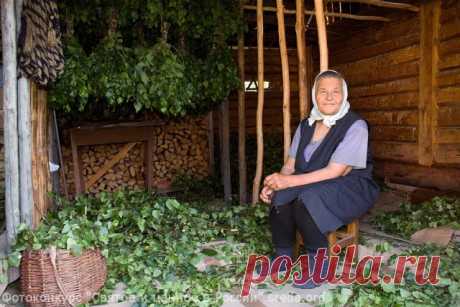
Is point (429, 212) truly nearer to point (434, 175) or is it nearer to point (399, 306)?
point (434, 175)

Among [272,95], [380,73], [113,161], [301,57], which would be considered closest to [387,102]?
[380,73]

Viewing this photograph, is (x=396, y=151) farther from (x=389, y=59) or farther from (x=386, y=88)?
(x=389, y=59)

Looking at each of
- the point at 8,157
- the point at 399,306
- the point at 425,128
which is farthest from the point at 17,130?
the point at 425,128

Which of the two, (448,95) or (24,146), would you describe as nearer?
(24,146)

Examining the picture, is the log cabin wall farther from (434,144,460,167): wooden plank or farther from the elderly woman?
the elderly woman

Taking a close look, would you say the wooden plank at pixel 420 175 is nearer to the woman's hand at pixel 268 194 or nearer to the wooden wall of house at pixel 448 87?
the wooden wall of house at pixel 448 87

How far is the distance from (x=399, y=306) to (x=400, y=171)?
14.3 feet

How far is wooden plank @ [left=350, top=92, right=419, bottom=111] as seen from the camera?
6.41 meters

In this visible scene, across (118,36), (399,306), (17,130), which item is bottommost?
(399,306)

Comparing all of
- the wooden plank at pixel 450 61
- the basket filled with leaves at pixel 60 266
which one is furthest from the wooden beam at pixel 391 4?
the basket filled with leaves at pixel 60 266

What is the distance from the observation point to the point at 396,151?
22.4ft

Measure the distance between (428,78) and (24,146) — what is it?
499cm

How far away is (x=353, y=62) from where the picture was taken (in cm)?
772

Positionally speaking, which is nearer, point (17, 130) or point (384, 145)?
point (17, 130)
